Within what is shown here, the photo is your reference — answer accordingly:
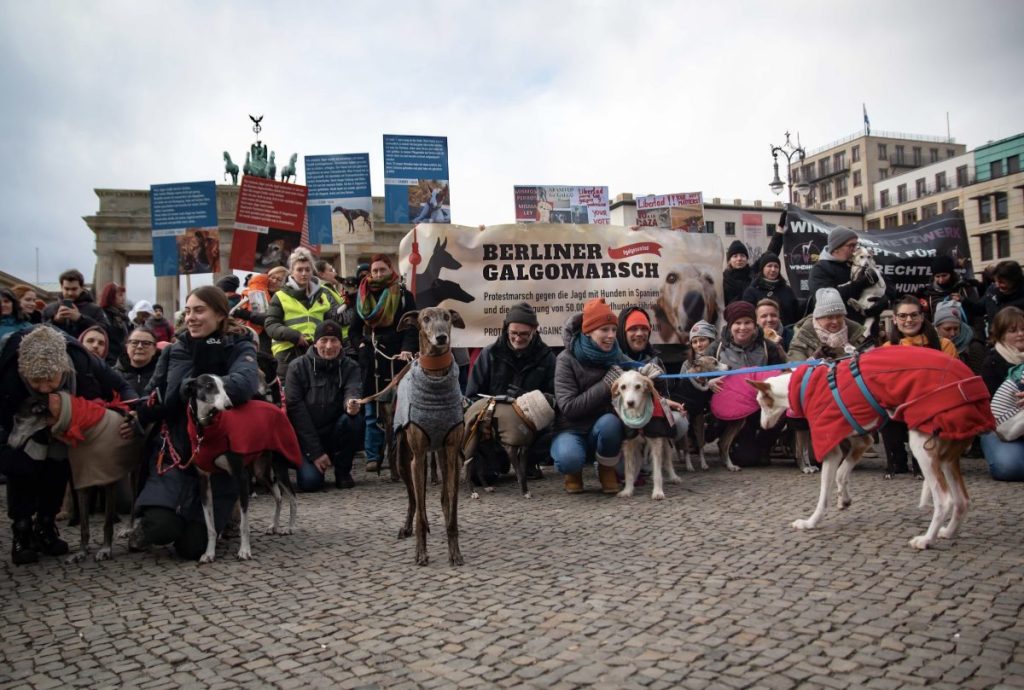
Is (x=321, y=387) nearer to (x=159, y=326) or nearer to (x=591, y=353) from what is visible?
(x=591, y=353)

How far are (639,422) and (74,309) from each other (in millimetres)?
7305

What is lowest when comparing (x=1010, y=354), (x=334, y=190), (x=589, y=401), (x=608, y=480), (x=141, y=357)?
(x=608, y=480)

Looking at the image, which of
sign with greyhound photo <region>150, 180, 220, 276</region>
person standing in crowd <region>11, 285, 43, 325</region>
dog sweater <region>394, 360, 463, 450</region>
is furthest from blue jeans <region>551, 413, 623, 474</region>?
sign with greyhound photo <region>150, 180, 220, 276</region>

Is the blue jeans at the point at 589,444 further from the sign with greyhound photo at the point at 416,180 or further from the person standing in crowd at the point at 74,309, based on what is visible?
the sign with greyhound photo at the point at 416,180

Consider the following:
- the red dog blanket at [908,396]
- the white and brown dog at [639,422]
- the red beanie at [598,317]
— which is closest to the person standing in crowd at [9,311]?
the red beanie at [598,317]

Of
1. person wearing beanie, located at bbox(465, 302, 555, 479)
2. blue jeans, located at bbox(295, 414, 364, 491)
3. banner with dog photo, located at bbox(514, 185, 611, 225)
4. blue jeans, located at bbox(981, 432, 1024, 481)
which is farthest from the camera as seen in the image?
banner with dog photo, located at bbox(514, 185, 611, 225)

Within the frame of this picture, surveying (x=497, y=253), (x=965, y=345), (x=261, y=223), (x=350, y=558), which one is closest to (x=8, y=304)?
(x=261, y=223)

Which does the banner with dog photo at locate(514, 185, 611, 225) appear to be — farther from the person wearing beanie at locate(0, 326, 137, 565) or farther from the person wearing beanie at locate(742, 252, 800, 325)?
the person wearing beanie at locate(0, 326, 137, 565)

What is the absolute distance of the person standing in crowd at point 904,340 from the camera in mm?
7660

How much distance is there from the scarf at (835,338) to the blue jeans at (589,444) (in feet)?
9.31

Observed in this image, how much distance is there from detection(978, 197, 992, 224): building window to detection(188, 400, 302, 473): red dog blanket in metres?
81.2

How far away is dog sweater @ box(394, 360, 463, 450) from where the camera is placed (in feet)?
17.9

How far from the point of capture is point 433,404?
5473 millimetres

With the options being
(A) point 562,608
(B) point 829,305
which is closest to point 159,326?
(A) point 562,608
